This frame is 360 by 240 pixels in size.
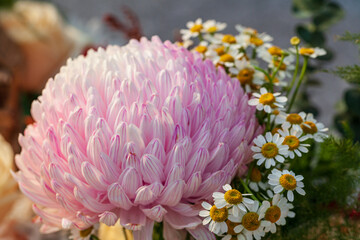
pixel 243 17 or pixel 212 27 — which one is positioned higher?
pixel 212 27

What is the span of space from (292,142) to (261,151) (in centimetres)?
2

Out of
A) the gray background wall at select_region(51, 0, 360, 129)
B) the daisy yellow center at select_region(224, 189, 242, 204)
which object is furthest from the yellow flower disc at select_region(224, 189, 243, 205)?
the gray background wall at select_region(51, 0, 360, 129)

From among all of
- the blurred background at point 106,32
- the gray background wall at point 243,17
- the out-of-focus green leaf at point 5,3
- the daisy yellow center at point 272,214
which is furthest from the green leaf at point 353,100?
the gray background wall at point 243,17

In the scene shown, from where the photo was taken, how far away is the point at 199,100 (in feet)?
0.82

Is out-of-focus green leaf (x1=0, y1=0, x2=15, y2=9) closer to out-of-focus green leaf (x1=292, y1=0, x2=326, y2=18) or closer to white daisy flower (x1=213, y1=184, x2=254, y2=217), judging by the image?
→ out-of-focus green leaf (x1=292, y1=0, x2=326, y2=18)

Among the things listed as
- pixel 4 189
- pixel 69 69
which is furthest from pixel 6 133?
pixel 69 69

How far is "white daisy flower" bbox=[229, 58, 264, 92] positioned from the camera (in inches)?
11.8

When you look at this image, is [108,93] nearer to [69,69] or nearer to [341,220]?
[69,69]

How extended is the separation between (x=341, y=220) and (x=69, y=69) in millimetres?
187

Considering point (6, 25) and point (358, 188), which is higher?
point (6, 25)

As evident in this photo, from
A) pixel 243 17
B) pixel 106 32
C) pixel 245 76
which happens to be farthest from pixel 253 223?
pixel 243 17

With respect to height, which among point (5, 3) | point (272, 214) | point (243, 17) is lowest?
point (243, 17)

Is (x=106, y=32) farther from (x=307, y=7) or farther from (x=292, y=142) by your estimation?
(x=292, y=142)

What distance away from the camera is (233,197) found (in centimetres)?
23
